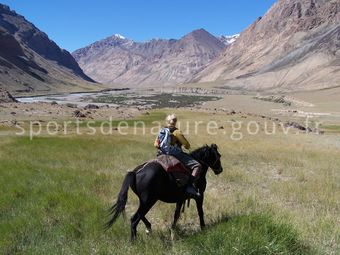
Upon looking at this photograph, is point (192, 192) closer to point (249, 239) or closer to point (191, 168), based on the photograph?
point (191, 168)

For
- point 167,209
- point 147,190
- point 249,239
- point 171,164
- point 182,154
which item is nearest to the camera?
point 249,239

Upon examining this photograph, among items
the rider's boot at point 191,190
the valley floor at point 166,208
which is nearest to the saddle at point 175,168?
the rider's boot at point 191,190

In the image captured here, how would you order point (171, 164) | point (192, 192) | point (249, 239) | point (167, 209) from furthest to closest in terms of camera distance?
point (167, 209)
point (192, 192)
point (171, 164)
point (249, 239)

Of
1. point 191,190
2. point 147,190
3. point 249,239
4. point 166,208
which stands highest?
point 147,190

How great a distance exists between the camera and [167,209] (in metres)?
11.4

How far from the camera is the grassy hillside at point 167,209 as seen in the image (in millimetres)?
7410

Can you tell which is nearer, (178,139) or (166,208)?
(178,139)

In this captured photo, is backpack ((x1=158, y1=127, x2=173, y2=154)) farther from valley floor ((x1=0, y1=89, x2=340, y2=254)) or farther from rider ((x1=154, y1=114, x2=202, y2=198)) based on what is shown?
valley floor ((x1=0, y1=89, x2=340, y2=254))

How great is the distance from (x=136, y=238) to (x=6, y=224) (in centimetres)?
269

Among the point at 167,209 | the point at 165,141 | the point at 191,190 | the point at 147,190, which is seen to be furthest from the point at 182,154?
the point at 167,209

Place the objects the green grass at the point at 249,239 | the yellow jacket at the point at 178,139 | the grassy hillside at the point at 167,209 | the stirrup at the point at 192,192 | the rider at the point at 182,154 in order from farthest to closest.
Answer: the yellow jacket at the point at 178,139 → the rider at the point at 182,154 → the stirrup at the point at 192,192 → the grassy hillside at the point at 167,209 → the green grass at the point at 249,239

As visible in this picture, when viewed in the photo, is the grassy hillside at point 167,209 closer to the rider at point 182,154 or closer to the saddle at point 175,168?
the rider at point 182,154

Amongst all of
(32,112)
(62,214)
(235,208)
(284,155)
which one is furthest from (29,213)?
(32,112)

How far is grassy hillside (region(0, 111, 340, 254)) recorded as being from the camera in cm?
741
